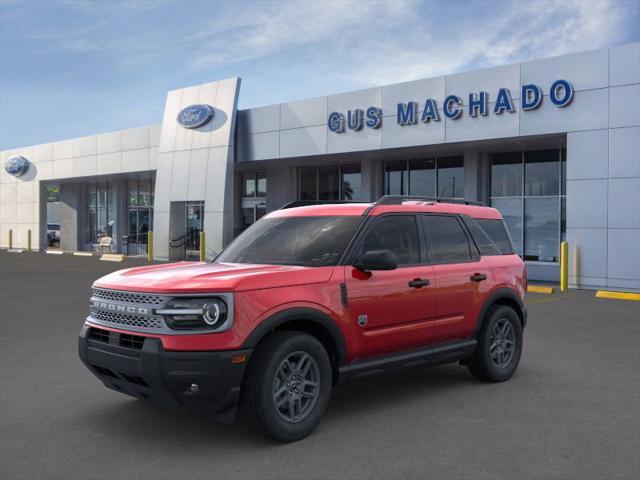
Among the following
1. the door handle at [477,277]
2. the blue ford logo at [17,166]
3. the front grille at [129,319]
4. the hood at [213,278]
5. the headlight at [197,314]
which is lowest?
the front grille at [129,319]

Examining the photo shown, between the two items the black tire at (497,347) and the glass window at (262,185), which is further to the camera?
the glass window at (262,185)

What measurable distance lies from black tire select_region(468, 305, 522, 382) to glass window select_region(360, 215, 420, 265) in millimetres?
1310

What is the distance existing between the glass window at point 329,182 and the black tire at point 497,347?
1955 centimetres

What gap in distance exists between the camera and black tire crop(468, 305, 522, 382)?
6543 millimetres

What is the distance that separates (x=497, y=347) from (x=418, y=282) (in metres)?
1.61

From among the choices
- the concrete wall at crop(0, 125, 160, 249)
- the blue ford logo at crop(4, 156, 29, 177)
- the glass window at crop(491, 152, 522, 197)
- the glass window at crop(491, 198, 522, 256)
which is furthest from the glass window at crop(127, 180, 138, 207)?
the glass window at crop(491, 198, 522, 256)

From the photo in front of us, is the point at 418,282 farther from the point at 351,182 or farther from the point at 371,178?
the point at 351,182

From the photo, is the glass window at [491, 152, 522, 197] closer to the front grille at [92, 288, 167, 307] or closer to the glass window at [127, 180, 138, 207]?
the front grille at [92, 288, 167, 307]

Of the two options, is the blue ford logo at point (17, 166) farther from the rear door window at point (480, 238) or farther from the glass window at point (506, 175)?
the rear door window at point (480, 238)

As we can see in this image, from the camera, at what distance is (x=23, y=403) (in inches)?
229

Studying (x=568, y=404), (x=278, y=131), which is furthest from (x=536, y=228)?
(x=568, y=404)

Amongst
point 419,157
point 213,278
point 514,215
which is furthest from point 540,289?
point 213,278

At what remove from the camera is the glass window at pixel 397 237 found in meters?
5.68

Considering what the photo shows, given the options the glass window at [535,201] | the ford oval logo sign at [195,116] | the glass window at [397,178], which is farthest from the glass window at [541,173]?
the ford oval logo sign at [195,116]
